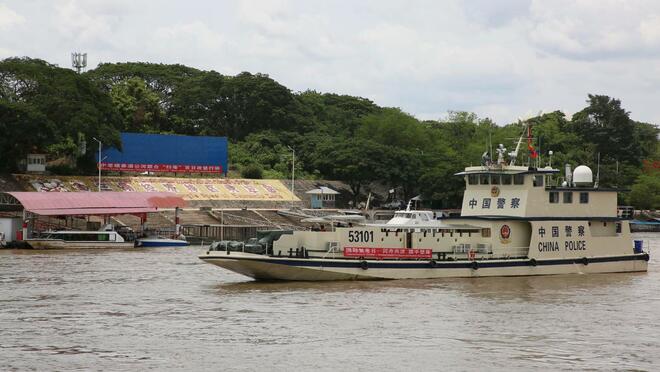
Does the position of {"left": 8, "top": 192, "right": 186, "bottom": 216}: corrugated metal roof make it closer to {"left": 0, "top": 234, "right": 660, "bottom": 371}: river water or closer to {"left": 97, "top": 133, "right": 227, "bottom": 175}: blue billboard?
{"left": 0, "top": 234, "right": 660, "bottom": 371}: river water

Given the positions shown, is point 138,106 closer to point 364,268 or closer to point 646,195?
point 646,195

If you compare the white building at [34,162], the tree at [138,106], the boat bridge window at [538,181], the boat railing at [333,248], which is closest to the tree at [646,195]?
the tree at [138,106]

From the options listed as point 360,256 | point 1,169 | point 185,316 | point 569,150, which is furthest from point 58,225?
point 569,150

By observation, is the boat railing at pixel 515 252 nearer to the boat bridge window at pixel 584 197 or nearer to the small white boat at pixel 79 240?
the boat bridge window at pixel 584 197

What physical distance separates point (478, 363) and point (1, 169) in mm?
67320

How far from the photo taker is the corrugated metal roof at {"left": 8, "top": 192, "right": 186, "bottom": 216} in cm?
6950

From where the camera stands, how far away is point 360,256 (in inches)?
1823

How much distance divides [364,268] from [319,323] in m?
11.6

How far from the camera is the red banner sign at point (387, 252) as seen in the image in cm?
4631

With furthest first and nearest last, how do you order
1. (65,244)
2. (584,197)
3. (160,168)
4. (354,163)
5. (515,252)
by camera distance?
(354,163), (160,168), (65,244), (584,197), (515,252)

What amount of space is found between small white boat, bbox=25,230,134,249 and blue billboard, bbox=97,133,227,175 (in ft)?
84.1

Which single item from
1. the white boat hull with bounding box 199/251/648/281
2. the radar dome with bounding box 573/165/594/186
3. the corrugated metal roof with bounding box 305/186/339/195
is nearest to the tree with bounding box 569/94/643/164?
the corrugated metal roof with bounding box 305/186/339/195

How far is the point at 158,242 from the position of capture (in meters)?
72.5

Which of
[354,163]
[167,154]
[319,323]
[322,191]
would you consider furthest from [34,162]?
[319,323]
